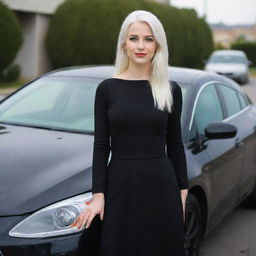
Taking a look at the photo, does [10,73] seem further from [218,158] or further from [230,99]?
[218,158]

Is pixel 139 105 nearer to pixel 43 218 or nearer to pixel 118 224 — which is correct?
pixel 118 224

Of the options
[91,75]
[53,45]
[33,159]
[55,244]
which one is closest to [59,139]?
[33,159]

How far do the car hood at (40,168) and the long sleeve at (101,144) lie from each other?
1.41ft

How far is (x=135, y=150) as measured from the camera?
2455 mm

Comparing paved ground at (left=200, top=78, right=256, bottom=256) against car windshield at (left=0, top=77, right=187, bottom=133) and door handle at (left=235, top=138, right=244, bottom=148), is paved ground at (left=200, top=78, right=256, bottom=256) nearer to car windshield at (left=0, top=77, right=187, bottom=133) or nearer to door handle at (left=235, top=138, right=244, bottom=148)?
door handle at (left=235, top=138, right=244, bottom=148)

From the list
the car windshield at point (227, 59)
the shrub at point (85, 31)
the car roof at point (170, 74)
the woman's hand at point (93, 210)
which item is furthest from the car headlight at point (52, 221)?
the car windshield at point (227, 59)

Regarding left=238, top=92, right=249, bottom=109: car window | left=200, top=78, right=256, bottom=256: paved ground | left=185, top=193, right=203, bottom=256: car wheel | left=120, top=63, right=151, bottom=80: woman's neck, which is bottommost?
left=200, top=78, right=256, bottom=256: paved ground

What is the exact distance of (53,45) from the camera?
78.3ft

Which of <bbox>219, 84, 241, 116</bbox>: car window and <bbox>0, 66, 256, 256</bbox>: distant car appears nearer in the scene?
<bbox>0, 66, 256, 256</bbox>: distant car

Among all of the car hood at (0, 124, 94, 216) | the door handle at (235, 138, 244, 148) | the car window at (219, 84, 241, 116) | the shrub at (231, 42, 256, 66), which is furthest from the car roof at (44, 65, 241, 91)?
the shrub at (231, 42, 256, 66)

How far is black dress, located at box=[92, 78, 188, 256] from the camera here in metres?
2.45

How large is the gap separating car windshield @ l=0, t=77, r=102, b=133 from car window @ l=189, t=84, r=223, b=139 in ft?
2.57

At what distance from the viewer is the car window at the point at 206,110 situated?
407cm

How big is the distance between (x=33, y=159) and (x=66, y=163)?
0.67 ft
